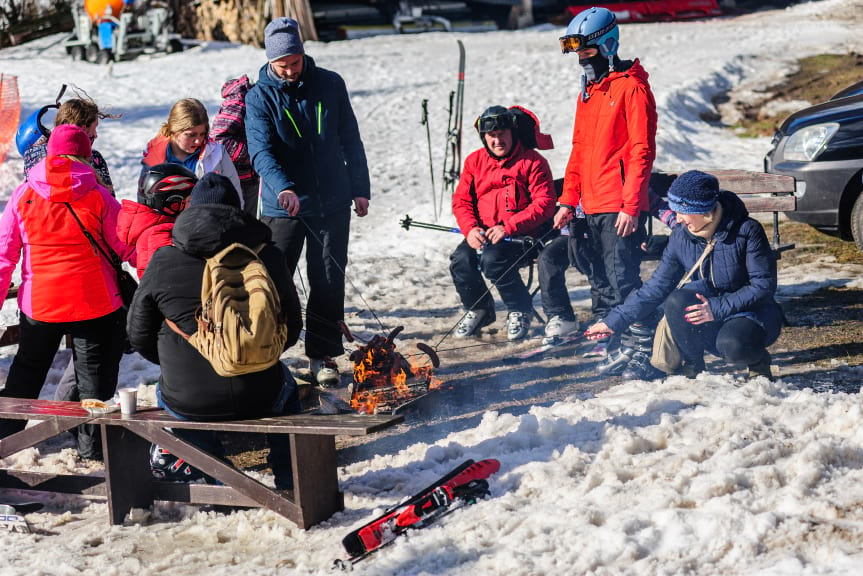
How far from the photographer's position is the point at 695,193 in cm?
522

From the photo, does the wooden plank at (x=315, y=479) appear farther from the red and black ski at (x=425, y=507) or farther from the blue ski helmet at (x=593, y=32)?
the blue ski helmet at (x=593, y=32)

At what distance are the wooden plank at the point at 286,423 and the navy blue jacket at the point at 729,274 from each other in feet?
6.25

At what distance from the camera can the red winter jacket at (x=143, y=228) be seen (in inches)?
190

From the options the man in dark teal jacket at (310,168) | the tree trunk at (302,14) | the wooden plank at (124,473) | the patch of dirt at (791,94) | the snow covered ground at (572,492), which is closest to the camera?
the snow covered ground at (572,492)

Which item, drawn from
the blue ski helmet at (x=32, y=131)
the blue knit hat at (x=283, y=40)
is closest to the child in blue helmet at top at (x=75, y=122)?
the blue ski helmet at (x=32, y=131)

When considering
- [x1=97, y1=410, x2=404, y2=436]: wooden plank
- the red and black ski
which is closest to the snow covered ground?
the red and black ski

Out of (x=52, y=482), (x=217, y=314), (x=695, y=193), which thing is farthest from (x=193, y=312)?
(x=695, y=193)

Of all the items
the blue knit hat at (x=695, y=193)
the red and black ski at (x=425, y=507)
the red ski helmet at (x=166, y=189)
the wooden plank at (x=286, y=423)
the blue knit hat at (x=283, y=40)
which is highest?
the blue knit hat at (x=283, y=40)

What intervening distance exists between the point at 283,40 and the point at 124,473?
276 cm

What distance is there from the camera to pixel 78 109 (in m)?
5.34

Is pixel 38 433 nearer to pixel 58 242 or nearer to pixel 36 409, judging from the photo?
pixel 36 409

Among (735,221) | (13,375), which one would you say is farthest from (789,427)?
(13,375)

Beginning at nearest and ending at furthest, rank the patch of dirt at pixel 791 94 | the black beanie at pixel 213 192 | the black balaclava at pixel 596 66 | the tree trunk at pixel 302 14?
the black beanie at pixel 213 192 < the black balaclava at pixel 596 66 < the patch of dirt at pixel 791 94 < the tree trunk at pixel 302 14

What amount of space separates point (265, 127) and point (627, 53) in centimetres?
1421
